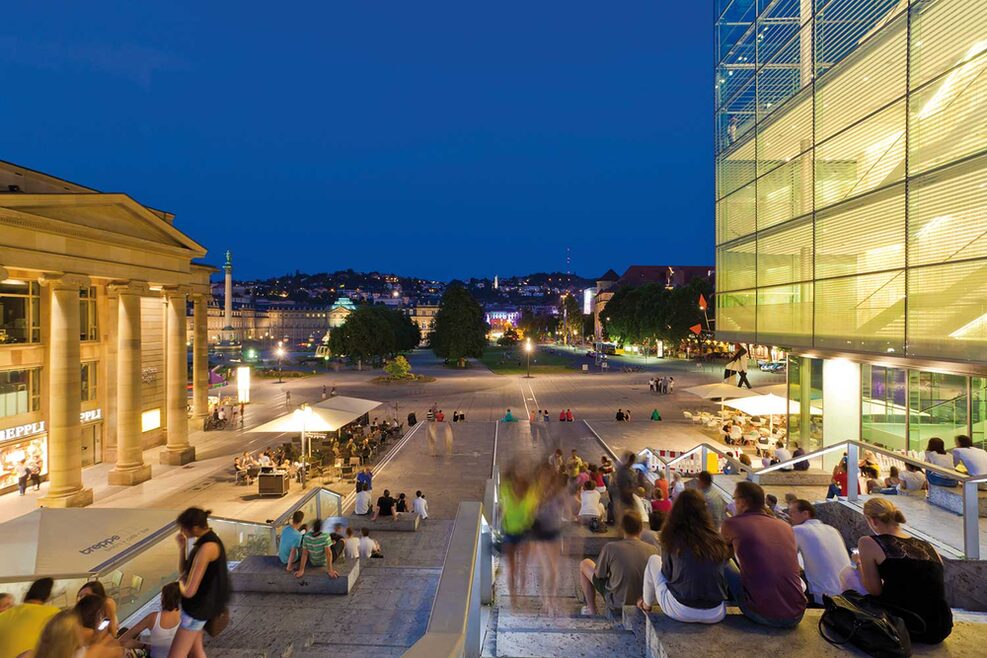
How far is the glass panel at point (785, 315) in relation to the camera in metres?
18.2

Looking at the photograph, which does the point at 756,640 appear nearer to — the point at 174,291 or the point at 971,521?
the point at 971,521

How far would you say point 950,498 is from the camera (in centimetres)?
772

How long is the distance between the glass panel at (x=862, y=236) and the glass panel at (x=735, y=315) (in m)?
4.94

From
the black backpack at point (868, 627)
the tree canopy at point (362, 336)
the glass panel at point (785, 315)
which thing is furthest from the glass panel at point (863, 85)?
the tree canopy at point (362, 336)

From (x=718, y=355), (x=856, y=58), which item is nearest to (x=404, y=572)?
(x=856, y=58)

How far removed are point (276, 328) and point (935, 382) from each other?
191174mm

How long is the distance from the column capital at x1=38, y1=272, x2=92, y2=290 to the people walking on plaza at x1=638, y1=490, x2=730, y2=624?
1977 cm

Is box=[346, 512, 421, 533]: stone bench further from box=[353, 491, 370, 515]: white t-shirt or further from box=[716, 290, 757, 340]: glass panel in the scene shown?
box=[716, 290, 757, 340]: glass panel

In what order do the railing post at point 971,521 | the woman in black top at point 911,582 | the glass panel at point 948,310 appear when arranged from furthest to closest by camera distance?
the glass panel at point 948,310 → the railing post at point 971,521 → the woman in black top at point 911,582

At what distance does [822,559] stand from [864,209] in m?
13.6

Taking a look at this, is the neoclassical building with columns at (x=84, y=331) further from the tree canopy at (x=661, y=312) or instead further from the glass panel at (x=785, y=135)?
the tree canopy at (x=661, y=312)

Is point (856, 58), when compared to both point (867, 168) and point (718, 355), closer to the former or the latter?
point (867, 168)

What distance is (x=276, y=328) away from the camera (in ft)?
607

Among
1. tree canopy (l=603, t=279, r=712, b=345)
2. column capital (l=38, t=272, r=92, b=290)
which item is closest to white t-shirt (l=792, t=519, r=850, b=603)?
column capital (l=38, t=272, r=92, b=290)
